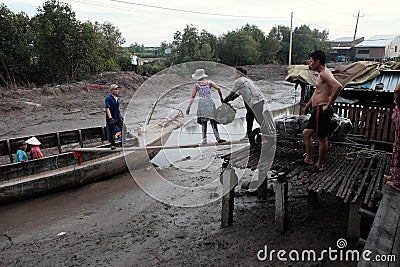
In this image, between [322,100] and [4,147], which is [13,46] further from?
[322,100]

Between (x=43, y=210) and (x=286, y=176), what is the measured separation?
565 centimetres

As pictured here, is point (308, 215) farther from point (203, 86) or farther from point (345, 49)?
point (345, 49)

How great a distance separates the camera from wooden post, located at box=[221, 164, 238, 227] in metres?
5.45

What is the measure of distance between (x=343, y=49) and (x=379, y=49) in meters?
7.21

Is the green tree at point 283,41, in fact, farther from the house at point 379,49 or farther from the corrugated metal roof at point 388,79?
the corrugated metal roof at point 388,79

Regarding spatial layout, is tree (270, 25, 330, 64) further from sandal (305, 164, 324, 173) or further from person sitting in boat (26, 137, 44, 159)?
sandal (305, 164, 324, 173)

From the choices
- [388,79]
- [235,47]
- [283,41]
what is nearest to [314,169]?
[388,79]

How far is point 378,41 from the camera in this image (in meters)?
43.5

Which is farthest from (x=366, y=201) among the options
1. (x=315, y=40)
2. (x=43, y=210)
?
(x=315, y=40)

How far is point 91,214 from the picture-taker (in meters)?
7.27

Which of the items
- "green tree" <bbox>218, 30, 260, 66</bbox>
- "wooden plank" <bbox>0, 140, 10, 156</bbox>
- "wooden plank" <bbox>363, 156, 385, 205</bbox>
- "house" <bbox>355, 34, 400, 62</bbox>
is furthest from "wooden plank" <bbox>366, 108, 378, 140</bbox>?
"house" <bbox>355, 34, 400, 62</bbox>

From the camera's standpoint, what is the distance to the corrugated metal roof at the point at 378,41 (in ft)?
137

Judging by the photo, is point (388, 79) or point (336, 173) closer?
point (336, 173)

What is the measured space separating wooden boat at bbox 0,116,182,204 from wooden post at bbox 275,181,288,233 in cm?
252
